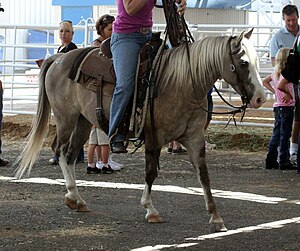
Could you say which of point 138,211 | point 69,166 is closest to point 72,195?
point 69,166

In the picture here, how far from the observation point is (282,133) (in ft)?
36.9

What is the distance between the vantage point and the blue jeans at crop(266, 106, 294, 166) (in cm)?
1122

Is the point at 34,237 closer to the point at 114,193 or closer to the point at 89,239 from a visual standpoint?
Result: the point at 89,239

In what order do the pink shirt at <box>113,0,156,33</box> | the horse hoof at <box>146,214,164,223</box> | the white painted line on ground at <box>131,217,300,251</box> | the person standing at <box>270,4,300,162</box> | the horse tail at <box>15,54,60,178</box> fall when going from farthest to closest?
the person standing at <box>270,4,300,162</box> < the horse tail at <box>15,54,60,178</box> < the pink shirt at <box>113,0,156,33</box> < the horse hoof at <box>146,214,164,223</box> < the white painted line on ground at <box>131,217,300,251</box>

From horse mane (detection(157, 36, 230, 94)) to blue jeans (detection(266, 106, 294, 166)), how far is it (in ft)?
12.0

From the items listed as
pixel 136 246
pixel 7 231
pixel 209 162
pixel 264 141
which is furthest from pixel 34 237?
pixel 264 141

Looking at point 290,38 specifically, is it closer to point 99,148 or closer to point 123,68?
point 99,148

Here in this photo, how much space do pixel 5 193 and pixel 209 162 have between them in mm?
3611

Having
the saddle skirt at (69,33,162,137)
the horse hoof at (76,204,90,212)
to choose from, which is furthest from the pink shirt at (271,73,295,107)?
the horse hoof at (76,204,90,212)

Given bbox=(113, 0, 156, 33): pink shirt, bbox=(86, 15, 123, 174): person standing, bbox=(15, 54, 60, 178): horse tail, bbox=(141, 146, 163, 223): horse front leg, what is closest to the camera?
bbox=(141, 146, 163, 223): horse front leg

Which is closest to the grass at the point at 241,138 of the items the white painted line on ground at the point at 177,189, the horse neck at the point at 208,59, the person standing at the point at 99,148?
the person standing at the point at 99,148

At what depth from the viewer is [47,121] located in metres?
9.02

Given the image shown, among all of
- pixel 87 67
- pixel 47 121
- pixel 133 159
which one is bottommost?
pixel 133 159

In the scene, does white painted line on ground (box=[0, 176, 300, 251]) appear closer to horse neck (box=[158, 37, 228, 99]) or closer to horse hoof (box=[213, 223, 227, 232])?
horse hoof (box=[213, 223, 227, 232])
